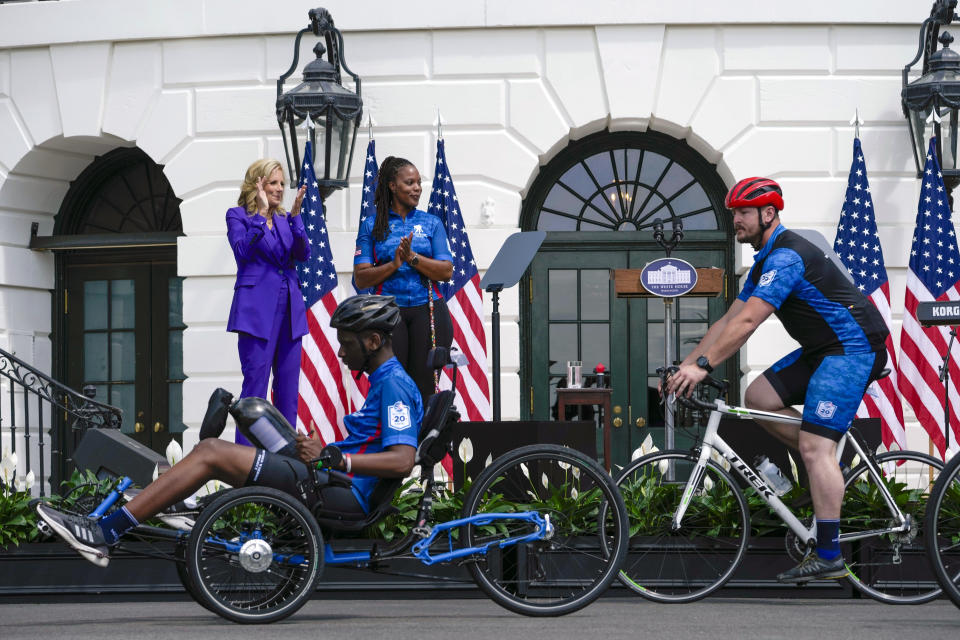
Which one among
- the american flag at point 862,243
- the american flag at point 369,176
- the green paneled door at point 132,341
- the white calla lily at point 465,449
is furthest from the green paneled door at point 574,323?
the white calla lily at point 465,449

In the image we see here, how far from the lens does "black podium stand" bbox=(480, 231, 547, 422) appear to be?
8023mm

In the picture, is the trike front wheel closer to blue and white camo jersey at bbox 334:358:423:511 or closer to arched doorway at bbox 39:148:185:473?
blue and white camo jersey at bbox 334:358:423:511

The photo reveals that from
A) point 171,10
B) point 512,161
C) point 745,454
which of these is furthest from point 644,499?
point 171,10

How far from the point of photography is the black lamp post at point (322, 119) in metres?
11.0

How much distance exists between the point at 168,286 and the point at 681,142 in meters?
4.73

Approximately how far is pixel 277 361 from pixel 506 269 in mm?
1627

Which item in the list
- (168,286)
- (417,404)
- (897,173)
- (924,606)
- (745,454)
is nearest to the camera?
(417,404)

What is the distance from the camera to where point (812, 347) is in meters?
6.10

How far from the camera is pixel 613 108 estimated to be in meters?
11.6

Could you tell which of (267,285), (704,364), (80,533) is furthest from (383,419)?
(267,285)

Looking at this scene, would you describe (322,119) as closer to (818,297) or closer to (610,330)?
(610,330)

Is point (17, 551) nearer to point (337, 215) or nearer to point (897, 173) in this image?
point (337, 215)

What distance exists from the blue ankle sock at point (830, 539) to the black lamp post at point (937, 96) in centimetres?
585

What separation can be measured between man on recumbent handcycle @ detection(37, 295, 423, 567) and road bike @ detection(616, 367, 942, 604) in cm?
117
